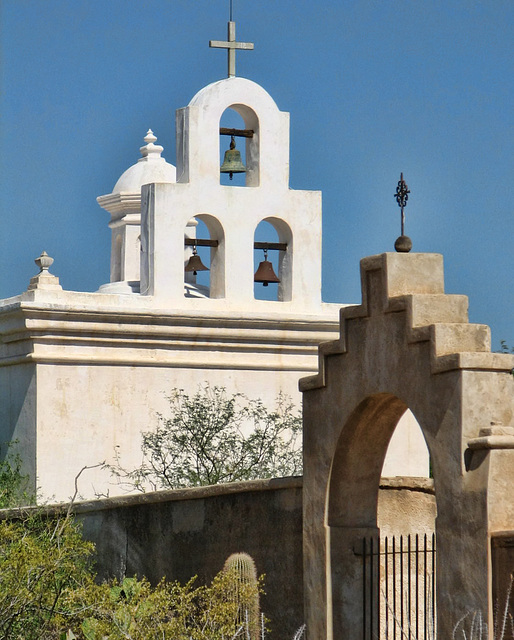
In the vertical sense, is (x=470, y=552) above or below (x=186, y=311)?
below

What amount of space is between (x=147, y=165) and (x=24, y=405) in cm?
489

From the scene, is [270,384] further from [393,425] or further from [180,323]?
[393,425]

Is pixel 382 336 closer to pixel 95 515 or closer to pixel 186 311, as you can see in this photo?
pixel 95 515

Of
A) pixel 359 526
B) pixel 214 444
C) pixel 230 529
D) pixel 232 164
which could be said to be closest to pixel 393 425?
pixel 359 526

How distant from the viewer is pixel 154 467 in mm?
16594

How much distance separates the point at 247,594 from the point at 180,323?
608 centimetres

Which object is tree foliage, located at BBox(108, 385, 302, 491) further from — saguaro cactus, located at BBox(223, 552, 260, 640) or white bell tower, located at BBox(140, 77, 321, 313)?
saguaro cactus, located at BBox(223, 552, 260, 640)

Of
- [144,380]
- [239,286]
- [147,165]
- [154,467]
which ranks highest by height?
[147,165]

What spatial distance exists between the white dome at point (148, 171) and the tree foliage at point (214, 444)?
12.8ft

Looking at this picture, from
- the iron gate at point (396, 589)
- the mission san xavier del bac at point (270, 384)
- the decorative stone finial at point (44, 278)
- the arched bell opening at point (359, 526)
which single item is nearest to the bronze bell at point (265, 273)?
the mission san xavier del bac at point (270, 384)

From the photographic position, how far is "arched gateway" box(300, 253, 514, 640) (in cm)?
948

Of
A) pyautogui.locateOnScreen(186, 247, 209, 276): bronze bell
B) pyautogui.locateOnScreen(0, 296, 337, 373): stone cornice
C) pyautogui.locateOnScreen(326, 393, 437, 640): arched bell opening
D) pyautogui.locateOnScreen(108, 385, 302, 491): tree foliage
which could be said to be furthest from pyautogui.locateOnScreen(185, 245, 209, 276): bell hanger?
pyautogui.locateOnScreen(326, 393, 437, 640): arched bell opening

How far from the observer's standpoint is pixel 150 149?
20.9m

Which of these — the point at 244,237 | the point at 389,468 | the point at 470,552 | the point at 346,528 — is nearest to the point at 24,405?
the point at 244,237
